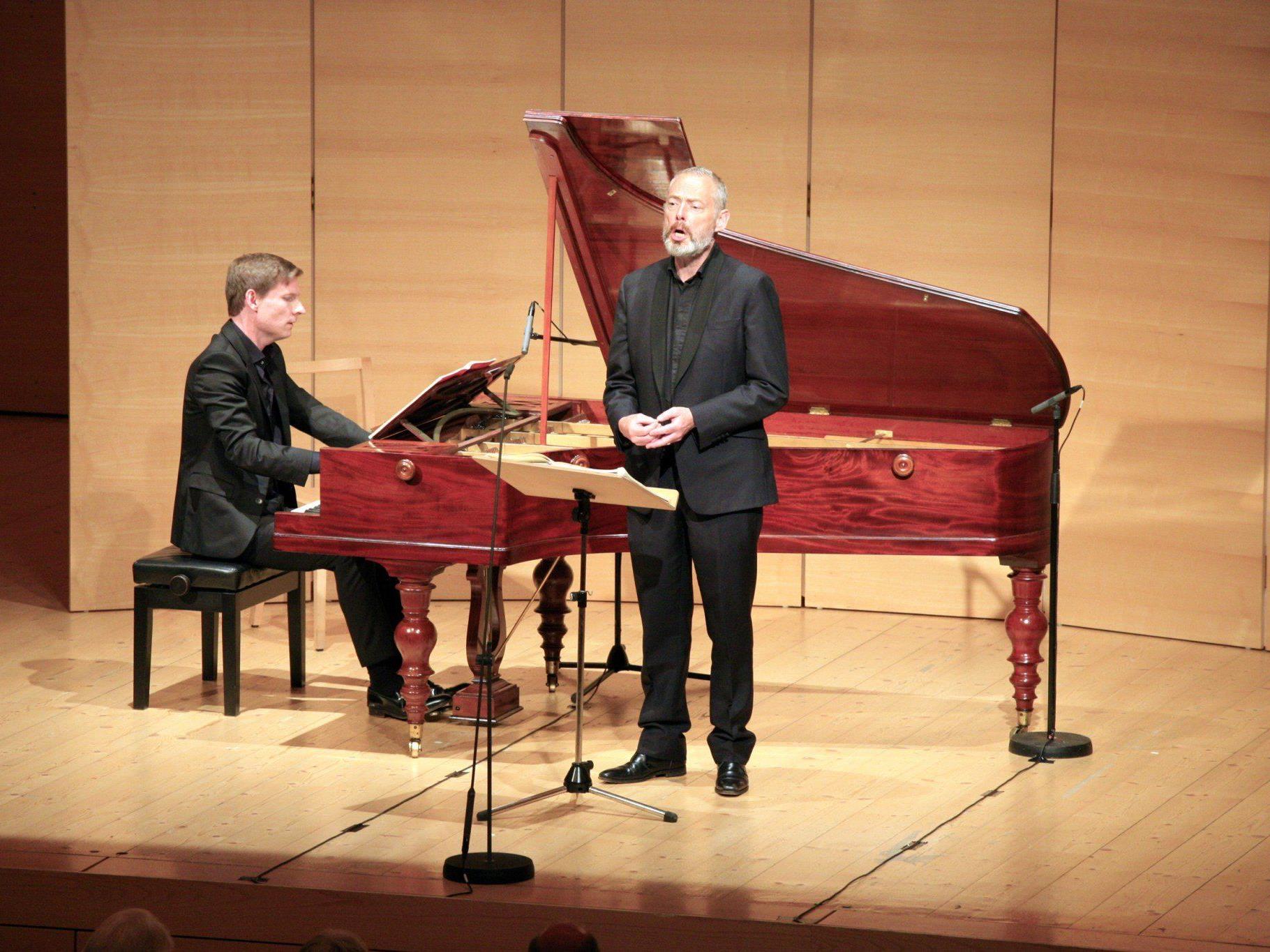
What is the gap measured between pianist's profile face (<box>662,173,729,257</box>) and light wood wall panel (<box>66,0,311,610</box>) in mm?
2565

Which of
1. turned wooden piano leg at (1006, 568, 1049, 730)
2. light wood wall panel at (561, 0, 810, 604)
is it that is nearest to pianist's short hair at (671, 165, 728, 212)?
turned wooden piano leg at (1006, 568, 1049, 730)

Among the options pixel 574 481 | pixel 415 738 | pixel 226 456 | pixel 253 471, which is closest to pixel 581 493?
pixel 574 481

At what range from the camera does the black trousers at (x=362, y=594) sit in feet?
15.6

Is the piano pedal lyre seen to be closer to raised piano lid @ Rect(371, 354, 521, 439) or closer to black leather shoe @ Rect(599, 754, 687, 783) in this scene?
black leather shoe @ Rect(599, 754, 687, 783)

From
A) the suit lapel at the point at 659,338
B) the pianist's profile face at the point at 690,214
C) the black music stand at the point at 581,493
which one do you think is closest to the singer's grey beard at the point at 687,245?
the pianist's profile face at the point at 690,214

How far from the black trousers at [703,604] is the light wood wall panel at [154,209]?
2.63m

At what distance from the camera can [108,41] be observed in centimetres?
588

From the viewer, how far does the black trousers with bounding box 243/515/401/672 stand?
4746 millimetres

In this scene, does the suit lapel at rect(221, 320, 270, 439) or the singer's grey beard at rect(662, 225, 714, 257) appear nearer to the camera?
the singer's grey beard at rect(662, 225, 714, 257)

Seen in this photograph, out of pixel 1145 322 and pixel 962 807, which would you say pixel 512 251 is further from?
pixel 962 807

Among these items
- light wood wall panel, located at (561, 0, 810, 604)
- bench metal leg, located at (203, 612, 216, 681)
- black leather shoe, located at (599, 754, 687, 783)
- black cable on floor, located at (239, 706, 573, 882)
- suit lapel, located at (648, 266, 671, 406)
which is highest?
light wood wall panel, located at (561, 0, 810, 604)

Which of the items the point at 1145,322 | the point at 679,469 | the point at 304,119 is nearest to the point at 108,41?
the point at 304,119

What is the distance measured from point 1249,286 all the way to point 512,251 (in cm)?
263

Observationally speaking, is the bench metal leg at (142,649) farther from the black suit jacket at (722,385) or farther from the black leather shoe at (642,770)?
the black suit jacket at (722,385)
